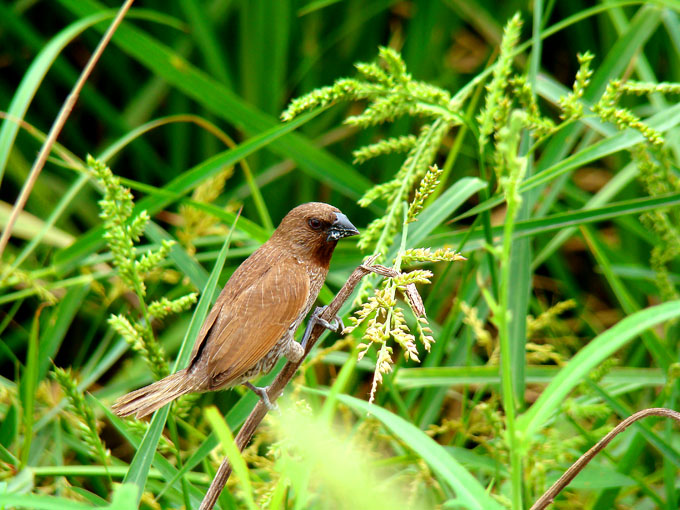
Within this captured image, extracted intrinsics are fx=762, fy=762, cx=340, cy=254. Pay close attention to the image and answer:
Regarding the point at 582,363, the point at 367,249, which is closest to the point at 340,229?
the point at 367,249

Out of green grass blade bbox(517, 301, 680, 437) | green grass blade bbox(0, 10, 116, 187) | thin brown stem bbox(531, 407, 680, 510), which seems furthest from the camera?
green grass blade bbox(0, 10, 116, 187)

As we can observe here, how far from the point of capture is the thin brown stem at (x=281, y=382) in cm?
134

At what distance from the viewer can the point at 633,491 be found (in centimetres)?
236

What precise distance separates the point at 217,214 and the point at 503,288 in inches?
55.3

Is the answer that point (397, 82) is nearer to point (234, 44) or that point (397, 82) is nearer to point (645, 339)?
point (645, 339)

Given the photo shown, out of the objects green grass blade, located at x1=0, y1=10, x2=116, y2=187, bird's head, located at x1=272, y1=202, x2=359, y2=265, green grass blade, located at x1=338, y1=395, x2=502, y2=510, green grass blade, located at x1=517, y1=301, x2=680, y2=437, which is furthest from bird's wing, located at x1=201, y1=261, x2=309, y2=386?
green grass blade, located at x1=0, y1=10, x2=116, y2=187

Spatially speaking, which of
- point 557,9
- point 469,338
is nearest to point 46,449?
point 469,338

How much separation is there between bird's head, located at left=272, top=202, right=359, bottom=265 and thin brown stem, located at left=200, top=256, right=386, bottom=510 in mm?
524

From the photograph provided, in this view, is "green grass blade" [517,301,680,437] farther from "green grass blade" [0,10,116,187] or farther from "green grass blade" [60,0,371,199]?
"green grass blade" [0,10,116,187]

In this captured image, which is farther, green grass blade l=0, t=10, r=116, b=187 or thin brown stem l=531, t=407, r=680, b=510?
green grass blade l=0, t=10, r=116, b=187

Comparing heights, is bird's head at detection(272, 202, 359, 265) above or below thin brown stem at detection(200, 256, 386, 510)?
above

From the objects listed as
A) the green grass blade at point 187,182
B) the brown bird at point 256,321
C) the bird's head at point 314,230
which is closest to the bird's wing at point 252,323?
the brown bird at point 256,321

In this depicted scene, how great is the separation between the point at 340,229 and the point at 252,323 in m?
0.40

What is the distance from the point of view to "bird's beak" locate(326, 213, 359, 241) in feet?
6.50
